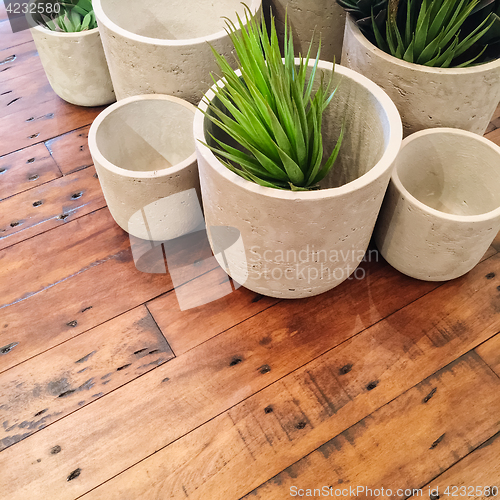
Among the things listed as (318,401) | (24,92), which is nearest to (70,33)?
(24,92)

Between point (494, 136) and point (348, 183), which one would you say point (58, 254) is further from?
point (494, 136)

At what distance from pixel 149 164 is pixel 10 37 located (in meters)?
1.00

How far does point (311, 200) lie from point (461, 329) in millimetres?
602

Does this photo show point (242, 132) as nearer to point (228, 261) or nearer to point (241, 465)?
point (228, 261)

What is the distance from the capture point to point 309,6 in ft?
4.71

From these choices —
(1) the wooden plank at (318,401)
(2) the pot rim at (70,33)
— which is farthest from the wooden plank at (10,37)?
(1) the wooden plank at (318,401)

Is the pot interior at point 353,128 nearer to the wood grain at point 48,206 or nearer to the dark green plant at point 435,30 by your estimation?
the dark green plant at point 435,30

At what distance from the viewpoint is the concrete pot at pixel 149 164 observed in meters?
1.23

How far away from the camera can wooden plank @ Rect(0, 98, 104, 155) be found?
5.45 ft

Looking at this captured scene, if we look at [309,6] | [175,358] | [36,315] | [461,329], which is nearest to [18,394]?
[36,315]

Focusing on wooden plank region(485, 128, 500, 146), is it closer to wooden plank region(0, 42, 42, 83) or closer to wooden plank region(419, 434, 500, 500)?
wooden plank region(419, 434, 500, 500)

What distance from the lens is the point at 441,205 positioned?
1.40 m

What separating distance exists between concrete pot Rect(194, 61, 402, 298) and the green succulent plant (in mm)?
762

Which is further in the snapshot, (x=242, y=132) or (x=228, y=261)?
(x=228, y=261)
